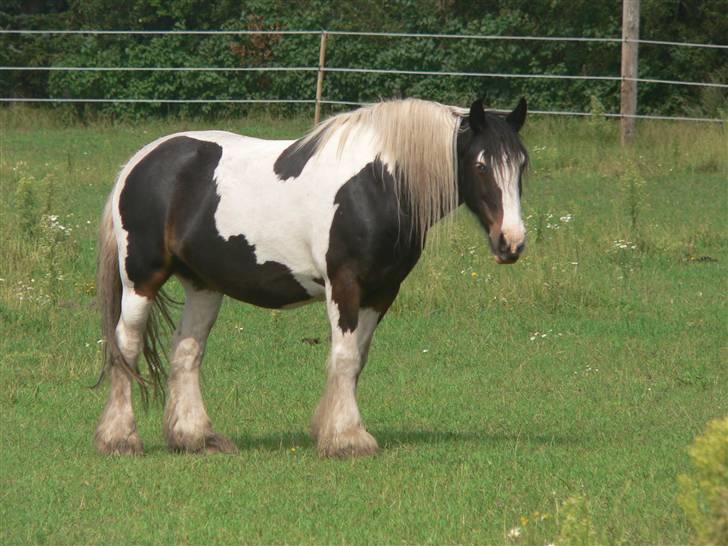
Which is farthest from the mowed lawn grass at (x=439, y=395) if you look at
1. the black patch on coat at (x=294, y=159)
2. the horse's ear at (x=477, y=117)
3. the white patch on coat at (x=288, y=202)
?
the black patch on coat at (x=294, y=159)

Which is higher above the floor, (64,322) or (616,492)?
(616,492)

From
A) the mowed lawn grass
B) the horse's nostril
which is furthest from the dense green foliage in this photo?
the horse's nostril

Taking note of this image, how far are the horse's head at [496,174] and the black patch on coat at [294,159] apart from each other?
31.6 inches

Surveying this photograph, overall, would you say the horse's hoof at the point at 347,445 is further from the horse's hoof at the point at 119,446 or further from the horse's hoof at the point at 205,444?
the horse's hoof at the point at 119,446

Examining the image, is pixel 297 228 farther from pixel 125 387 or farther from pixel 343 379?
pixel 125 387

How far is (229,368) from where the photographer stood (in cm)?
1018

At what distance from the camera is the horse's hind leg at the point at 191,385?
8.00 metres

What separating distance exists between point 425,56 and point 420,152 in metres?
18.5

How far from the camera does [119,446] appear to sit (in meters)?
7.89

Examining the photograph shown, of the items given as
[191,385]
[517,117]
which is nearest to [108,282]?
[191,385]

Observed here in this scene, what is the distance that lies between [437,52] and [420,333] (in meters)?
15.2

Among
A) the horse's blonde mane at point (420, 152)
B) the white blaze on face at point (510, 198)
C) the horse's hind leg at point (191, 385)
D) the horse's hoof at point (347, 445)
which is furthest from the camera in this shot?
the horse's hind leg at point (191, 385)

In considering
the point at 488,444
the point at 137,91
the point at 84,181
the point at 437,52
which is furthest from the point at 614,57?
the point at 488,444

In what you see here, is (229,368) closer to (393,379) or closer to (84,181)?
(393,379)
